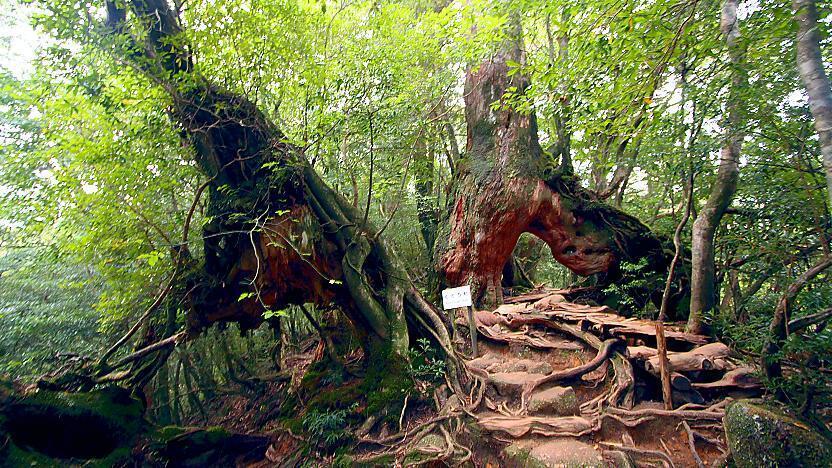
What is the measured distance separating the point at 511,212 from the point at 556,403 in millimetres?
4161

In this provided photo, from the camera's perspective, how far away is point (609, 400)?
4004 millimetres

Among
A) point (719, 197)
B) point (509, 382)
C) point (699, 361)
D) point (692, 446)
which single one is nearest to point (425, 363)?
point (509, 382)

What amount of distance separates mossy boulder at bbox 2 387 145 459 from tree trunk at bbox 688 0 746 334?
6.81m

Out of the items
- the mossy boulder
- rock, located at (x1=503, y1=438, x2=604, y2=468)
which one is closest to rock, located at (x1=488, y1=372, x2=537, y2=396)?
rock, located at (x1=503, y1=438, x2=604, y2=468)

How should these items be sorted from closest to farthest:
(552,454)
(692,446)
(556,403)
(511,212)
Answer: (692,446), (552,454), (556,403), (511,212)

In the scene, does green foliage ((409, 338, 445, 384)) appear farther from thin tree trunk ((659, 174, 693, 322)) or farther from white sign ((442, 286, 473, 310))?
thin tree trunk ((659, 174, 693, 322))

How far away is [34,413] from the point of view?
338cm

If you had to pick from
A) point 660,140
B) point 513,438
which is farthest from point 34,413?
point 660,140

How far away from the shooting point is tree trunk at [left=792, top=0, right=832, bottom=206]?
2.19 meters

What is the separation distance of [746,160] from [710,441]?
363 cm

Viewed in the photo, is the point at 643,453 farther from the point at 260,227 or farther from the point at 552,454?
the point at 260,227

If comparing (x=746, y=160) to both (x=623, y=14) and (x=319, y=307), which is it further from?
(x=319, y=307)

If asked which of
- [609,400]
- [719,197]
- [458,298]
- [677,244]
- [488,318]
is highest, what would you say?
[719,197]

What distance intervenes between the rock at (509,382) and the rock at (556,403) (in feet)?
0.92
